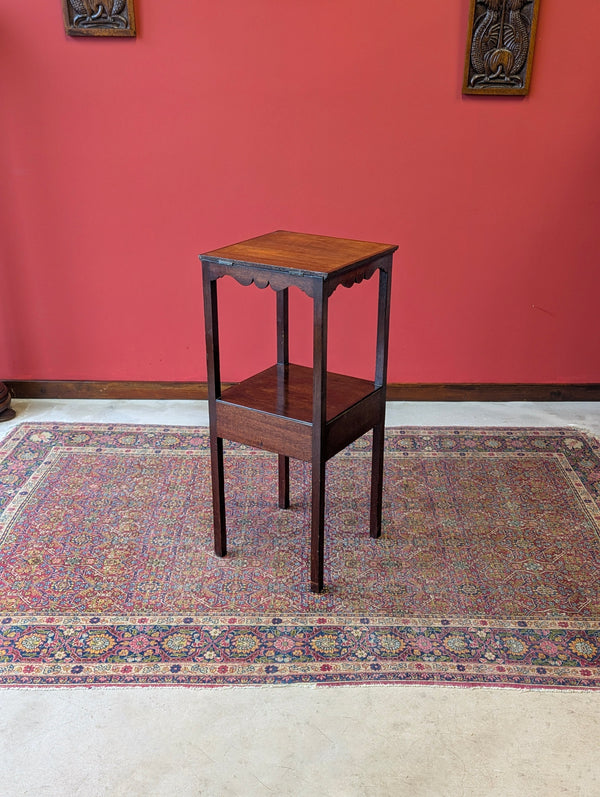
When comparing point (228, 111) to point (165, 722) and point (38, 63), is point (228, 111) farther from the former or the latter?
point (165, 722)

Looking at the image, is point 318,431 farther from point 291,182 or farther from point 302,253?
point 291,182

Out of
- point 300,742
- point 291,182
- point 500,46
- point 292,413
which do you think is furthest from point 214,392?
point 500,46

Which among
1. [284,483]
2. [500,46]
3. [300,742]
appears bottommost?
[300,742]

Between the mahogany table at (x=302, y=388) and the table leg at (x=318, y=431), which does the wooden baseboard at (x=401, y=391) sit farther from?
the table leg at (x=318, y=431)

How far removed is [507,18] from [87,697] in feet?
10.0

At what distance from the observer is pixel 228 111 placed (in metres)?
3.42

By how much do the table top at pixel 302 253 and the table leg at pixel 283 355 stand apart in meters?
0.18

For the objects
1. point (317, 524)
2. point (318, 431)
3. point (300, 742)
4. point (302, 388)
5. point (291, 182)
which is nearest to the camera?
point (300, 742)

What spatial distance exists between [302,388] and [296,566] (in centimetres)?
60

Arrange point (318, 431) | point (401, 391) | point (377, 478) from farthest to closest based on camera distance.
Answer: point (401, 391) < point (377, 478) < point (318, 431)

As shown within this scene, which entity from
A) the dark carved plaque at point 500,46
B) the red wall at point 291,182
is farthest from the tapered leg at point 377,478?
the dark carved plaque at point 500,46

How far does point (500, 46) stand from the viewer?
10.8 feet

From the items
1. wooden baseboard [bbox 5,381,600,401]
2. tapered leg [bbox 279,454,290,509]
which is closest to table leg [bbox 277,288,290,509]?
tapered leg [bbox 279,454,290,509]

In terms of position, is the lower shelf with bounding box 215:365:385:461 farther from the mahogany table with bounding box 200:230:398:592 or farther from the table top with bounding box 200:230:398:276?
the table top with bounding box 200:230:398:276
